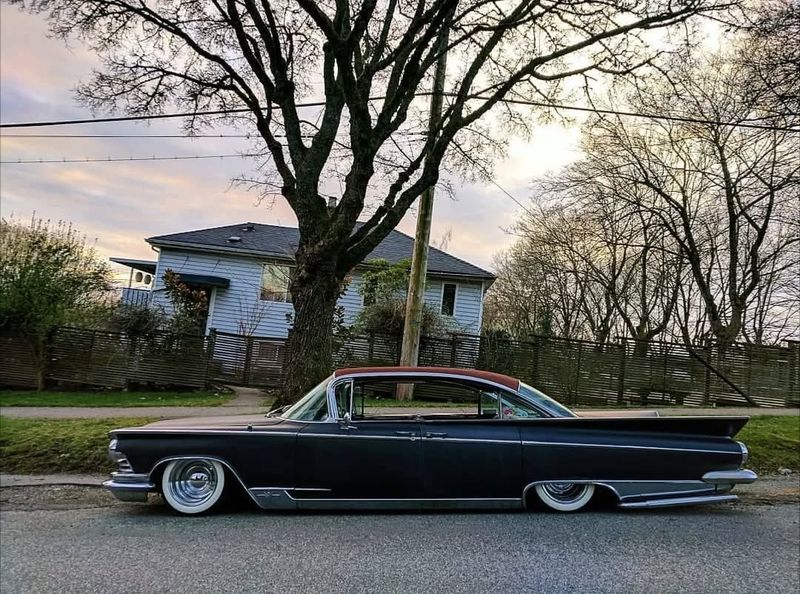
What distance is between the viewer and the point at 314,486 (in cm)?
509

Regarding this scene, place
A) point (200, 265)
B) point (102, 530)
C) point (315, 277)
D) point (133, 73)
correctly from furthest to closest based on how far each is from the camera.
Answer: point (200, 265) < point (133, 73) < point (315, 277) < point (102, 530)

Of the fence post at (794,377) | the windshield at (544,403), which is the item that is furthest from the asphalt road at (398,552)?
the fence post at (794,377)

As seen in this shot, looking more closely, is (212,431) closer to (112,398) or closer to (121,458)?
(121,458)

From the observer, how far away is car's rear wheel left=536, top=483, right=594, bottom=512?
5.24m

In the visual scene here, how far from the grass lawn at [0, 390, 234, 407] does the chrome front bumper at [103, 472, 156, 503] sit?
24.8 ft

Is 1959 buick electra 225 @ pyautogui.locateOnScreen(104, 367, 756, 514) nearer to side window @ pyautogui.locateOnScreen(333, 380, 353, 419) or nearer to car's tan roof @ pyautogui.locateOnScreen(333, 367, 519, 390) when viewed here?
side window @ pyautogui.locateOnScreen(333, 380, 353, 419)

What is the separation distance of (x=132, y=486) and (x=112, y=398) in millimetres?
9813

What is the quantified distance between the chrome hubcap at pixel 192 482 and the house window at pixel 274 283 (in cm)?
1687

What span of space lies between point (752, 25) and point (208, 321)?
18.5m

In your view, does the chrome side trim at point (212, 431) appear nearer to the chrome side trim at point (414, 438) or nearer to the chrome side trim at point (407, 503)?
the chrome side trim at point (414, 438)

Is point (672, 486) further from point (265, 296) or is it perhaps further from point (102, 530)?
point (265, 296)

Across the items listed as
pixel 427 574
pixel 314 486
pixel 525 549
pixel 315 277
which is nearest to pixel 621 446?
pixel 525 549

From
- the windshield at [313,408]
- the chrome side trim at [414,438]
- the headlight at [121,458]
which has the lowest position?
the headlight at [121,458]

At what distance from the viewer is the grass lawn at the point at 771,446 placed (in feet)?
24.3
